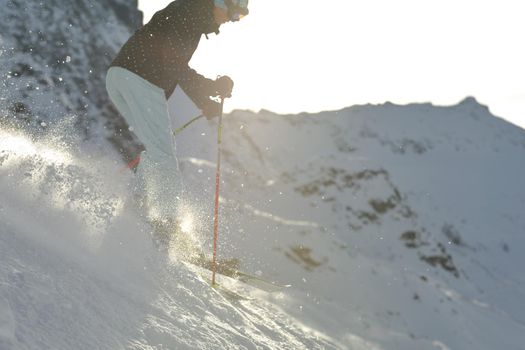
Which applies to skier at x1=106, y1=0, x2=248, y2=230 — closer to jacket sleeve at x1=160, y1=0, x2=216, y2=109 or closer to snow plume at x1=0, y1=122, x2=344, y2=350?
jacket sleeve at x1=160, y1=0, x2=216, y2=109

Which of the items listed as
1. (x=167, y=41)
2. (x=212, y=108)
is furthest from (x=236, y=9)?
(x=212, y=108)

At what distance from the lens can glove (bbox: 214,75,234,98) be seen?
17.7 ft

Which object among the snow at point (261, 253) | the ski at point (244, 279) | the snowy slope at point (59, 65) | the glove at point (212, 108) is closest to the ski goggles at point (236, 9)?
the glove at point (212, 108)

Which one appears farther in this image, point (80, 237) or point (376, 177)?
point (376, 177)

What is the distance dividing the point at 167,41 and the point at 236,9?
802 mm

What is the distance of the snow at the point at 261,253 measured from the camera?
2.52m

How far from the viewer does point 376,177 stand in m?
28.7

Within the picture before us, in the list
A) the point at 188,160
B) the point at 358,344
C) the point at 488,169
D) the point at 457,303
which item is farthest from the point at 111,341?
the point at 488,169

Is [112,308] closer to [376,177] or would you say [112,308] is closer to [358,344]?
[358,344]

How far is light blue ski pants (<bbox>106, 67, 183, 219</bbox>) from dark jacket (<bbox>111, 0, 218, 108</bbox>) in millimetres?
119

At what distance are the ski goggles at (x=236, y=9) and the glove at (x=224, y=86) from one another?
2.36 feet

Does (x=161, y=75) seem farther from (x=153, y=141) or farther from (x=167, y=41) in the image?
(x=153, y=141)

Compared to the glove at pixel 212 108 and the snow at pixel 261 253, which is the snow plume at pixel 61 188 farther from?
the glove at pixel 212 108

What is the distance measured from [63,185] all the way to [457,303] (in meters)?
11.5
